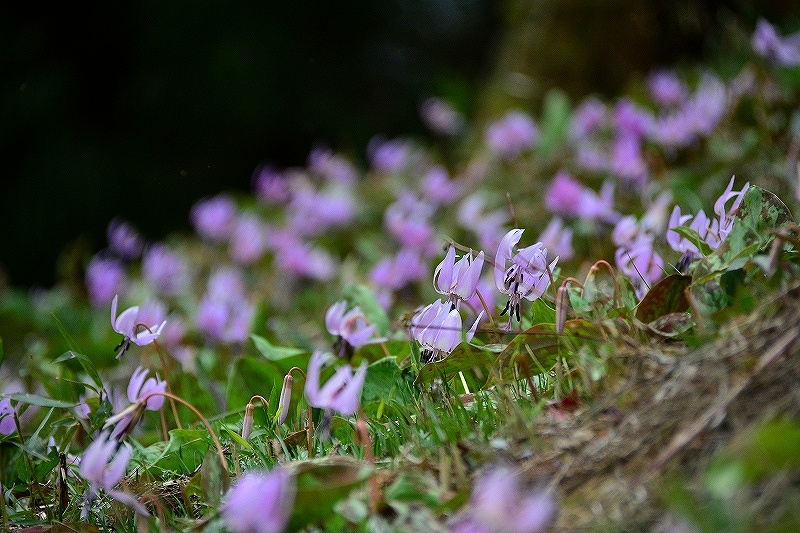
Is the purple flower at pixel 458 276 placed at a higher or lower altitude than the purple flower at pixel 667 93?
higher

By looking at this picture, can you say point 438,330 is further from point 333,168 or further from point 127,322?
point 333,168

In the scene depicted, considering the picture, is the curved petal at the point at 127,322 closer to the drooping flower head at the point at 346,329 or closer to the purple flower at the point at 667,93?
the drooping flower head at the point at 346,329

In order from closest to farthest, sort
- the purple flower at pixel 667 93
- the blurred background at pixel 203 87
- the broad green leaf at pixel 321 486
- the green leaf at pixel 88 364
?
the broad green leaf at pixel 321 486 → the green leaf at pixel 88 364 → the purple flower at pixel 667 93 → the blurred background at pixel 203 87

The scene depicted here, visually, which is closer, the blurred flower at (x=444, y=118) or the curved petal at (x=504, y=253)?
the curved petal at (x=504, y=253)

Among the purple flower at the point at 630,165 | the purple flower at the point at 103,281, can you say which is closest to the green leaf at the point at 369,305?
the purple flower at the point at 630,165

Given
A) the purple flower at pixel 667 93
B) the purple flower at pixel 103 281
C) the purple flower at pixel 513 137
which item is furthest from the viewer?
the purple flower at pixel 513 137

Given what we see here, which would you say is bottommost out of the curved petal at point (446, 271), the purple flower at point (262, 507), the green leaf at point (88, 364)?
the purple flower at point (262, 507)

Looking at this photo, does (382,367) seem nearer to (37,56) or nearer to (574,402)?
(574,402)

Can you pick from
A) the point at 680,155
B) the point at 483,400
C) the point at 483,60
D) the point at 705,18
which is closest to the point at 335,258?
the point at 680,155
